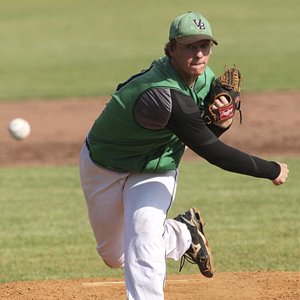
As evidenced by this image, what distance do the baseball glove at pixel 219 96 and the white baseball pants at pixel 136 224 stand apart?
1.47ft

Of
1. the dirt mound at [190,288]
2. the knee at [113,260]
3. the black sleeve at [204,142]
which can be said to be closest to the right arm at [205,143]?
the black sleeve at [204,142]

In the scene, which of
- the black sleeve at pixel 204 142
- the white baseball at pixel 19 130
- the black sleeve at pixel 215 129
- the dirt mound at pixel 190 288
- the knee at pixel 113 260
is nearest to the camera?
the black sleeve at pixel 204 142

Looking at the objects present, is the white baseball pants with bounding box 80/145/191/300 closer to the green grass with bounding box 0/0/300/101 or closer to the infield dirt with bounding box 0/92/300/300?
the infield dirt with bounding box 0/92/300/300

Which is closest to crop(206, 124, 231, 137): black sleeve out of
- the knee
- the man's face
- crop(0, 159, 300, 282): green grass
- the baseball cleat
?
the man's face

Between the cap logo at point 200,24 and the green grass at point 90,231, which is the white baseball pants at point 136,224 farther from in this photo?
the green grass at point 90,231

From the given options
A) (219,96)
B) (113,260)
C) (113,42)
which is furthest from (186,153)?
(113,42)

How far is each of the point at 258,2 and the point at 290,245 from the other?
81.9ft

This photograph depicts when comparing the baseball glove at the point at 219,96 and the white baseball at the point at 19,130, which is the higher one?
the baseball glove at the point at 219,96

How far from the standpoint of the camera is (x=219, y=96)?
18.3 feet

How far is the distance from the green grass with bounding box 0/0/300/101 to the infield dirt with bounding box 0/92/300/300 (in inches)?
61.4

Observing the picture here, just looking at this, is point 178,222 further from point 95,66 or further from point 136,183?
point 95,66

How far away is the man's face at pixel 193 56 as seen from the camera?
5.24 meters

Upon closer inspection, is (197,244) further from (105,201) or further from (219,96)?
(219,96)

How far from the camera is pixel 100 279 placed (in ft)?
23.9
